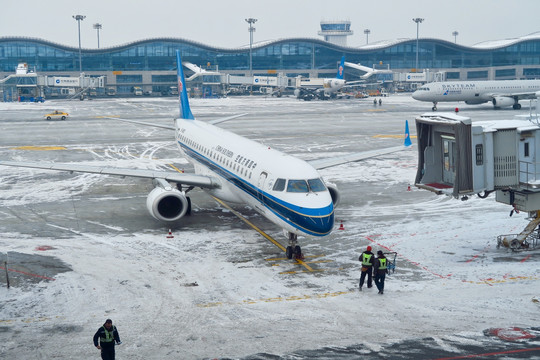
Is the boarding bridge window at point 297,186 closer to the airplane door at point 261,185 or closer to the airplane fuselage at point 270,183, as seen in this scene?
the airplane fuselage at point 270,183

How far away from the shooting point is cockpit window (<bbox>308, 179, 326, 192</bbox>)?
27188 mm

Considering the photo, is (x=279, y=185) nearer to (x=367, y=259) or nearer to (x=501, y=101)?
(x=367, y=259)

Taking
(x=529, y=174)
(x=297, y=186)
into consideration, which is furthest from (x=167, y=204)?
(x=529, y=174)

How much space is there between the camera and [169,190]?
110ft

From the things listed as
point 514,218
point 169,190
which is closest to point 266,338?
point 169,190

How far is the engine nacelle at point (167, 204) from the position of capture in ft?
108

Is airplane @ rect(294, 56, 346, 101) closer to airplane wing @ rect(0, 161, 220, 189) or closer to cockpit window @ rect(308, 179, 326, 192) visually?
airplane wing @ rect(0, 161, 220, 189)

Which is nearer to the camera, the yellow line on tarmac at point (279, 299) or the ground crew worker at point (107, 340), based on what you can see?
the ground crew worker at point (107, 340)

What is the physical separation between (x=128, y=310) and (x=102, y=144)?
1970 inches

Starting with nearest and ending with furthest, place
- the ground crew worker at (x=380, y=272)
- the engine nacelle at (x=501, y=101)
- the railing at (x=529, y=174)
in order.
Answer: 1. the ground crew worker at (x=380, y=272)
2. the railing at (x=529, y=174)
3. the engine nacelle at (x=501, y=101)

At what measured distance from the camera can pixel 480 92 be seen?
10450 centimetres

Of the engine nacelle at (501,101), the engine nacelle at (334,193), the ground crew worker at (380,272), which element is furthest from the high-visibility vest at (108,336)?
the engine nacelle at (501,101)

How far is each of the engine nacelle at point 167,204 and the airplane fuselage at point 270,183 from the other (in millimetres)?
2581

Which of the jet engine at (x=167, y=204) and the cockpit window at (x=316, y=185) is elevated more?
the cockpit window at (x=316, y=185)
